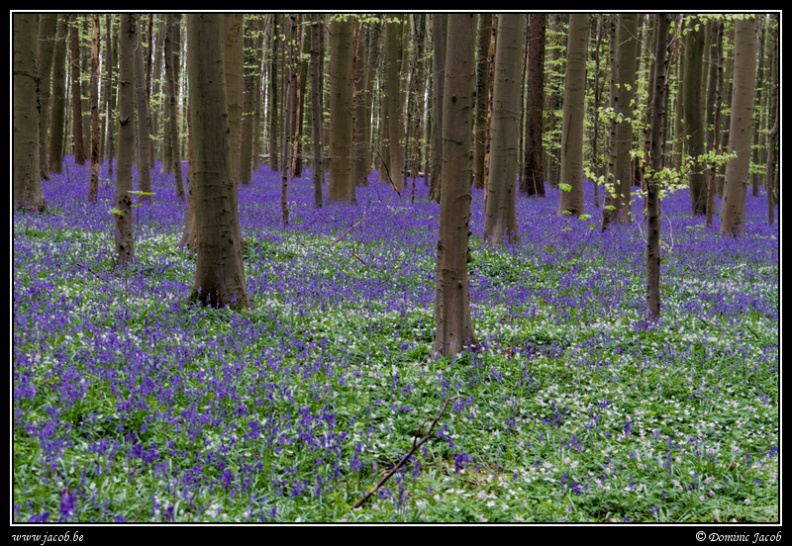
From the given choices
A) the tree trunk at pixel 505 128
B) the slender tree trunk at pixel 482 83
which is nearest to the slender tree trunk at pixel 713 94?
the tree trunk at pixel 505 128

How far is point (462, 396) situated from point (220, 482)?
271 cm

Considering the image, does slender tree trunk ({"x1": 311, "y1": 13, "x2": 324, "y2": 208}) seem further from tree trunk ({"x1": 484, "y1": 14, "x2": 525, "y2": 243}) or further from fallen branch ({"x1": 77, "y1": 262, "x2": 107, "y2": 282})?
fallen branch ({"x1": 77, "y1": 262, "x2": 107, "y2": 282})

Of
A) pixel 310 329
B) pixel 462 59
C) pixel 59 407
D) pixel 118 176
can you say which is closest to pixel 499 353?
pixel 310 329

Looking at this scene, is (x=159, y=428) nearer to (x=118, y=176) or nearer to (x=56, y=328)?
(x=56, y=328)

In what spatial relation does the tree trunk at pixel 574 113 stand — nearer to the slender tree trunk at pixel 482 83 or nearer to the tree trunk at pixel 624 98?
the tree trunk at pixel 624 98

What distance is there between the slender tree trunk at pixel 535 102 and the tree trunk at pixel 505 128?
13.6m

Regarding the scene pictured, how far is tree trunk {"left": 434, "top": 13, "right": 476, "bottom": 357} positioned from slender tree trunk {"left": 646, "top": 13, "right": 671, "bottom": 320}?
2961mm

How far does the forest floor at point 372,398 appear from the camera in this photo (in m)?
4.53

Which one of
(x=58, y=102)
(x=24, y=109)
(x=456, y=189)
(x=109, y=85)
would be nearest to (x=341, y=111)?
(x=24, y=109)

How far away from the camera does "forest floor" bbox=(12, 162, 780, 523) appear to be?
4531 mm

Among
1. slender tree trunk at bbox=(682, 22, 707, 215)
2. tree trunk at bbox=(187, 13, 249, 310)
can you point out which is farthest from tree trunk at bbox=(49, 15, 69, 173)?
slender tree trunk at bbox=(682, 22, 707, 215)

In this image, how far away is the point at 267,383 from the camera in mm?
6211

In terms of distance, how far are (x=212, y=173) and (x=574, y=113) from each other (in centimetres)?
1369

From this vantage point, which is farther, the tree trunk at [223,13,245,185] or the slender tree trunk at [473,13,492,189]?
the slender tree trunk at [473,13,492,189]
